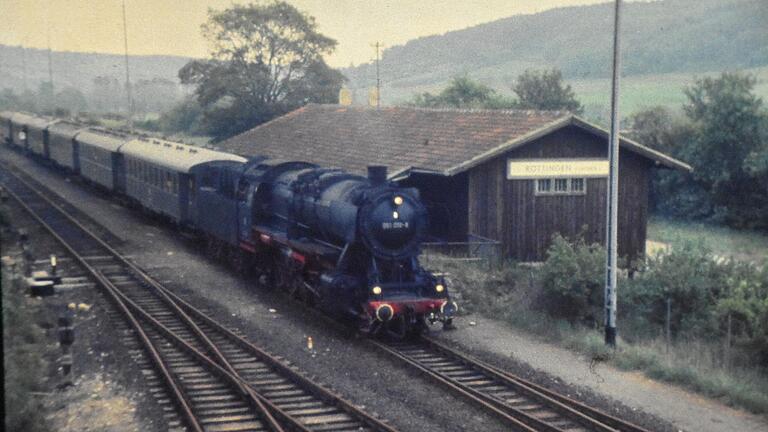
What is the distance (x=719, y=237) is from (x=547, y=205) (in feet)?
42.9

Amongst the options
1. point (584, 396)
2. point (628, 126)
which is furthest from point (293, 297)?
point (628, 126)

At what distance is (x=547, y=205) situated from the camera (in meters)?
23.2

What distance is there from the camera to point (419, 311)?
1445 cm

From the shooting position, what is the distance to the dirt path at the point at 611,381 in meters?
11.1

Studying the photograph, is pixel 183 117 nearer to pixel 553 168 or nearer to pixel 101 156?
pixel 101 156

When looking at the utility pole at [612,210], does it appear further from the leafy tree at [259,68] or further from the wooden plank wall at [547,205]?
the leafy tree at [259,68]

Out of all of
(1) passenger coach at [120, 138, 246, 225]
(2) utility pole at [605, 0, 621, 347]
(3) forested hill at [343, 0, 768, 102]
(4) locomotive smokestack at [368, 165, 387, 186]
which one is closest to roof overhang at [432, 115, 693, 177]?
(1) passenger coach at [120, 138, 246, 225]

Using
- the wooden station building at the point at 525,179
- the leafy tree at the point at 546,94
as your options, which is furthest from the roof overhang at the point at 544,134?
the leafy tree at the point at 546,94

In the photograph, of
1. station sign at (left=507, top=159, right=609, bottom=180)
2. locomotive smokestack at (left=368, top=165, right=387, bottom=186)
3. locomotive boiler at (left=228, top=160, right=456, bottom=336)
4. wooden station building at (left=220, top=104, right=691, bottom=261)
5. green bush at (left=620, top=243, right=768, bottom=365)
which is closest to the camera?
locomotive boiler at (left=228, top=160, right=456, bottom=336)

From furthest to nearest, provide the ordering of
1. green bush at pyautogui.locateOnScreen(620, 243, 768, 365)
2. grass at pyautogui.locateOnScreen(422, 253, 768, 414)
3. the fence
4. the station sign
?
the station sign → the fence → green bush at pyautogui.locateOnScreen(620, 243, 768, 365) → grass at pyautogui.locateOnScreen(422, 253, 768, 414)

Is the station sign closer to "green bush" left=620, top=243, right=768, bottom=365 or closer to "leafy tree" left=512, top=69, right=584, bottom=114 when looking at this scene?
"green bush" left=620, top=243, right=768, bottom=365

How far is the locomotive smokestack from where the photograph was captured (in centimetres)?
1520

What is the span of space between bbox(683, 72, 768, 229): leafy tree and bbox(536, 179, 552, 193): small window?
1424cm

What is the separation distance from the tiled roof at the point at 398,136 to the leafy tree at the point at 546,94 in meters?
15.2
